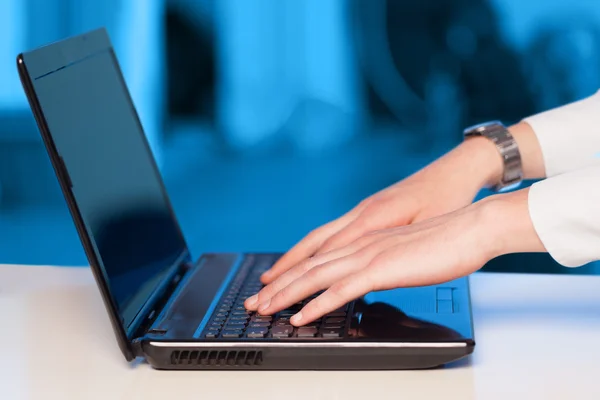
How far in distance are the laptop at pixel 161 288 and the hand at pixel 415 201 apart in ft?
0.26

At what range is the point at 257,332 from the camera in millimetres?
860

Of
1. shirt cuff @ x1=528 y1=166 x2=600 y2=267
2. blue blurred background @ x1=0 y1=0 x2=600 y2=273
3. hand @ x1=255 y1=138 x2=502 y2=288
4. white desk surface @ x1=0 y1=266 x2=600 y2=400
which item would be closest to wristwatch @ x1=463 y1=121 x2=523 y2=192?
hand @ x1=255 y1=138 x2=502 y2=288

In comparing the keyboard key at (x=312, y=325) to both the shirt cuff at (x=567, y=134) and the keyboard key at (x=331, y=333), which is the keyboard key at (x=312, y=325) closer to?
the keyboard key at (x=331, y=333)

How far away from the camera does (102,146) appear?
1035 millimetres

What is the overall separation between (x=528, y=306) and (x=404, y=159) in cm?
207

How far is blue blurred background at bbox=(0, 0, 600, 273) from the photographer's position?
2900 millimetres

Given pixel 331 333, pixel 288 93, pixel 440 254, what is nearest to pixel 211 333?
pixel 331 333

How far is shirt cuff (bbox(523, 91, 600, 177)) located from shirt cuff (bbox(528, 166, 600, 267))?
0.35 m

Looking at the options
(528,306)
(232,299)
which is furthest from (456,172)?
(232,299)

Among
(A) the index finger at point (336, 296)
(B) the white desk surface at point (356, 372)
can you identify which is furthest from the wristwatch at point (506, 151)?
(A) the index finger at point (336, 296)

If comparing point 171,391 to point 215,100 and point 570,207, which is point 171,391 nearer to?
point 570,207

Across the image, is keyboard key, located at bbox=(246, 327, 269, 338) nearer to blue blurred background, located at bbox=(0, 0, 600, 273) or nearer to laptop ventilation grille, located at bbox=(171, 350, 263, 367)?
laptop ventilation grille, located at bbox=(171, 350, 263, 367)

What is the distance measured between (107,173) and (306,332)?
1.10 ft

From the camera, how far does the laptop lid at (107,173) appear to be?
86 centimetres
